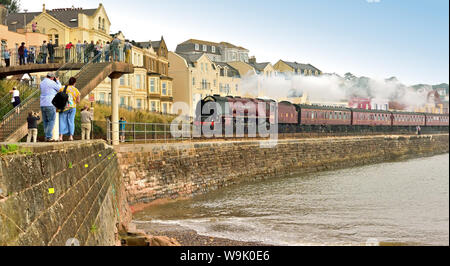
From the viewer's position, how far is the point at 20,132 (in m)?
13.3

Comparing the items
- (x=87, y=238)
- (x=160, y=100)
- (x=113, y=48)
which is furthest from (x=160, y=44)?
(x=87, y=238)

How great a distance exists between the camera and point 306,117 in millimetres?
46219

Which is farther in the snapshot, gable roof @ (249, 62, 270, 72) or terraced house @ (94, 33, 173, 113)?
gable roof @ (249, 62, 270, 72)

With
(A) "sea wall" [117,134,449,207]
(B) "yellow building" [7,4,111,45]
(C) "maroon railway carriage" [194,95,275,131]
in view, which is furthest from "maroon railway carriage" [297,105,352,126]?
(B) "yellow building" [7,4,111,45]

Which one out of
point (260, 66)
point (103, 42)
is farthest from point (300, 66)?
point (103, 42)

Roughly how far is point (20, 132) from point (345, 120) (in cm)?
4379

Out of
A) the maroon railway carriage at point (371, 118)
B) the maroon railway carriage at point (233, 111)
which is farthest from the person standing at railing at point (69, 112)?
the maroon railway carriage at point (371, 118)

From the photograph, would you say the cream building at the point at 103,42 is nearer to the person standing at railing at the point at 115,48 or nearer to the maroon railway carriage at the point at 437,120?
the person standing at railing at the point at 115,48

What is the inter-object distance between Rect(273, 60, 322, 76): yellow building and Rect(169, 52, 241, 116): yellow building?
17.6 meters

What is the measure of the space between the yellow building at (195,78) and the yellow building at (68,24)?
15.1 meters

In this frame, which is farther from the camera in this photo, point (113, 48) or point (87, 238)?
point (113, 48)

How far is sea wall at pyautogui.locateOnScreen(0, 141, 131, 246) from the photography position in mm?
4059

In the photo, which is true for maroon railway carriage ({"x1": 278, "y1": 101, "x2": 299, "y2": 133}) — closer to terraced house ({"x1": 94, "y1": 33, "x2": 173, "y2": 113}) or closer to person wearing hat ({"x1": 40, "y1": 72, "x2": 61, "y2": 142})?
terraced house ({"x1": 94, "y1": 33, "x2": 173, "y2": 113})
